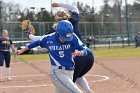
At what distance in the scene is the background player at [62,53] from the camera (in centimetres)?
728

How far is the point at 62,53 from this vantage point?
7.41 m

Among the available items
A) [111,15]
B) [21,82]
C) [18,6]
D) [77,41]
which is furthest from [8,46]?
[111,15]

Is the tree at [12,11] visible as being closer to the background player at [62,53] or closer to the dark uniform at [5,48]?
the dark uniform at [5,48]

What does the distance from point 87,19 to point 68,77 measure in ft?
234

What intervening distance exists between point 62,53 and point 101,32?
168ft

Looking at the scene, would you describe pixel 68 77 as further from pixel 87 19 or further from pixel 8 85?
pixel 87 19

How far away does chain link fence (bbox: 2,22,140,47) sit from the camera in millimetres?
48719

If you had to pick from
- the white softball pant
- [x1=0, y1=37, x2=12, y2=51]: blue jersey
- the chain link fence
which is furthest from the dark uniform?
the chain link fence

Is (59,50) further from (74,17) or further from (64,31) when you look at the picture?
(74,17)

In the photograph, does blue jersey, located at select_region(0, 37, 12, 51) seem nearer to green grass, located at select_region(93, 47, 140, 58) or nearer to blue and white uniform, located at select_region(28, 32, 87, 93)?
blue and white uniform, located at select_region(28, 32, 87, 93)

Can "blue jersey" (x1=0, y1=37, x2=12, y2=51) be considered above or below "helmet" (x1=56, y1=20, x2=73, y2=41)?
below

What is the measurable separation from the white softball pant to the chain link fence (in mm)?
40835

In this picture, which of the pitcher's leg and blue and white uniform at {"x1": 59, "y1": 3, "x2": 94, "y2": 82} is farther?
blue and white uniform at {"x1": 59, "y1": 3, "x2": 94, "y2": 82}

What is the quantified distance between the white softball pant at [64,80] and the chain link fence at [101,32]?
40835mm
